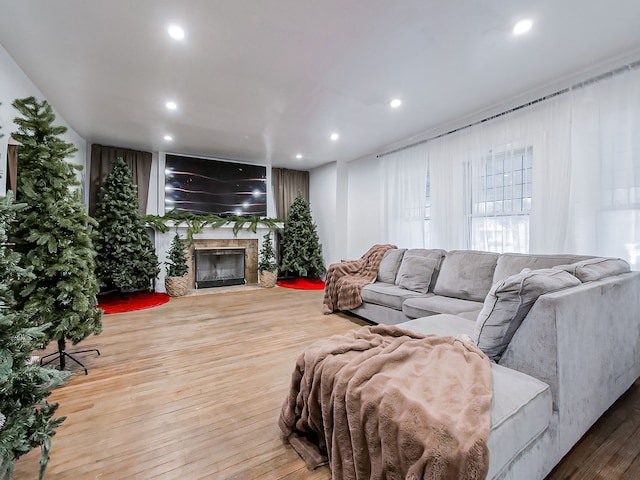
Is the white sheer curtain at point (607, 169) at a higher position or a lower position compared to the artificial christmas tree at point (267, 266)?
higher

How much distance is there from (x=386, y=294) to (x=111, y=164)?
4.98 m

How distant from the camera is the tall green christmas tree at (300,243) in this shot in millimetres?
6250

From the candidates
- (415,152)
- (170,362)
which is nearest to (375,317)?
(170,362)

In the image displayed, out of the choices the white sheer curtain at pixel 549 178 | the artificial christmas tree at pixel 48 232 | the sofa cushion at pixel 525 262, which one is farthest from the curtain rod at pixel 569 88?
the artificial christmas tree at pixel 48 232

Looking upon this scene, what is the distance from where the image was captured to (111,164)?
16.4 feet

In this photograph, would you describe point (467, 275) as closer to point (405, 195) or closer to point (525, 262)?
point (525, 262)

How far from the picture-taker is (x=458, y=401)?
3.43 feet

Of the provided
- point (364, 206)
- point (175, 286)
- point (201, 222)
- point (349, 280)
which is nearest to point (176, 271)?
point (175, 286)

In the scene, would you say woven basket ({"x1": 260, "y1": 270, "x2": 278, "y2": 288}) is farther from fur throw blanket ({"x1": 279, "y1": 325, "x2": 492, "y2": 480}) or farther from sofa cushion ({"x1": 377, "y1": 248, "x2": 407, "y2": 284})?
fur throw blanket ({"x1": 279, "y1": 325, "x2": 492, "y2": 480})

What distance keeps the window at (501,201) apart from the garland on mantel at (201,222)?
12.8ft

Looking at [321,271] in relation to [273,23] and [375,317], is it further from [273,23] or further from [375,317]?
[273,23]

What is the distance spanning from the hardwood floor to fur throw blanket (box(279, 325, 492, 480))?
0.26 m

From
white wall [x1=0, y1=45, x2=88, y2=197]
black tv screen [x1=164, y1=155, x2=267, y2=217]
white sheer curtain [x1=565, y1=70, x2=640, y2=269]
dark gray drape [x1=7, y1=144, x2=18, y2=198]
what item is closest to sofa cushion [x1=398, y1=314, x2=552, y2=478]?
white sheer curtain [x1=565, y1=70, x2=640, y2=269]

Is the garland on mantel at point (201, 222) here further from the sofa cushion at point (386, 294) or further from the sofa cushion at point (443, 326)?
the sofa cushion at point (443, 326)
